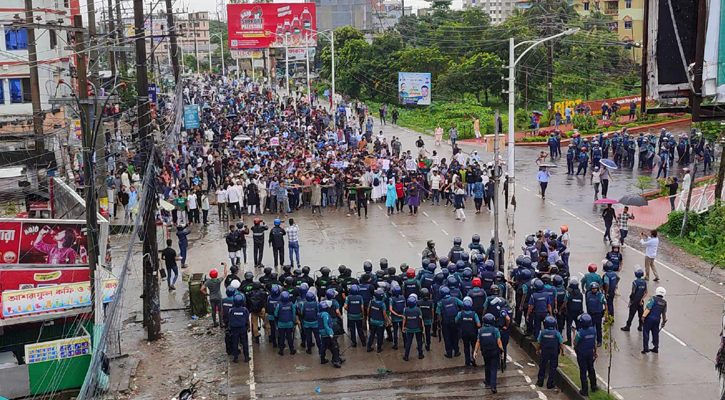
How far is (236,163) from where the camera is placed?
33.0 metres

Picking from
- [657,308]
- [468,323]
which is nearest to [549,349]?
[468,323]

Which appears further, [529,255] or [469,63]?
[469,63]

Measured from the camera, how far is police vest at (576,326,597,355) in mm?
14164

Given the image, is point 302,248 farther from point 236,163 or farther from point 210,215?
point 236,163

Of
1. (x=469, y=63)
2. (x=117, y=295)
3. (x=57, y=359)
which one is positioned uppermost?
(x=469, y=63)

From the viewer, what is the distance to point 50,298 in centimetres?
1655

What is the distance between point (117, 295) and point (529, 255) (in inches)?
371

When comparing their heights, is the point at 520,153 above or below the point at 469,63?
below

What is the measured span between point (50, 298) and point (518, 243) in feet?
44.9

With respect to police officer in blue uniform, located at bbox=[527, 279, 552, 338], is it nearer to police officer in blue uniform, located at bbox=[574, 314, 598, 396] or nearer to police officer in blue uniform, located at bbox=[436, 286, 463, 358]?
police officer in blue uniform, located at bbox=[436, 286, 463, 358]

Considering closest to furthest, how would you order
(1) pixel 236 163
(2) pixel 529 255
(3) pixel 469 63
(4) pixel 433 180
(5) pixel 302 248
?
(2) pixel 529 255, (5) pixel 302 248, (4) pixel 433 180, (1) pixel 236 163, (3) pixel 469 63

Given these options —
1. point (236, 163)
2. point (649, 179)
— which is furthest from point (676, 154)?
point (236, 163)

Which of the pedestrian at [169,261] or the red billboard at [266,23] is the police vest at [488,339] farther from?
the red billboard at [266,23]

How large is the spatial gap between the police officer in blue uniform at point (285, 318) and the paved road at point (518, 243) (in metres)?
0.43
